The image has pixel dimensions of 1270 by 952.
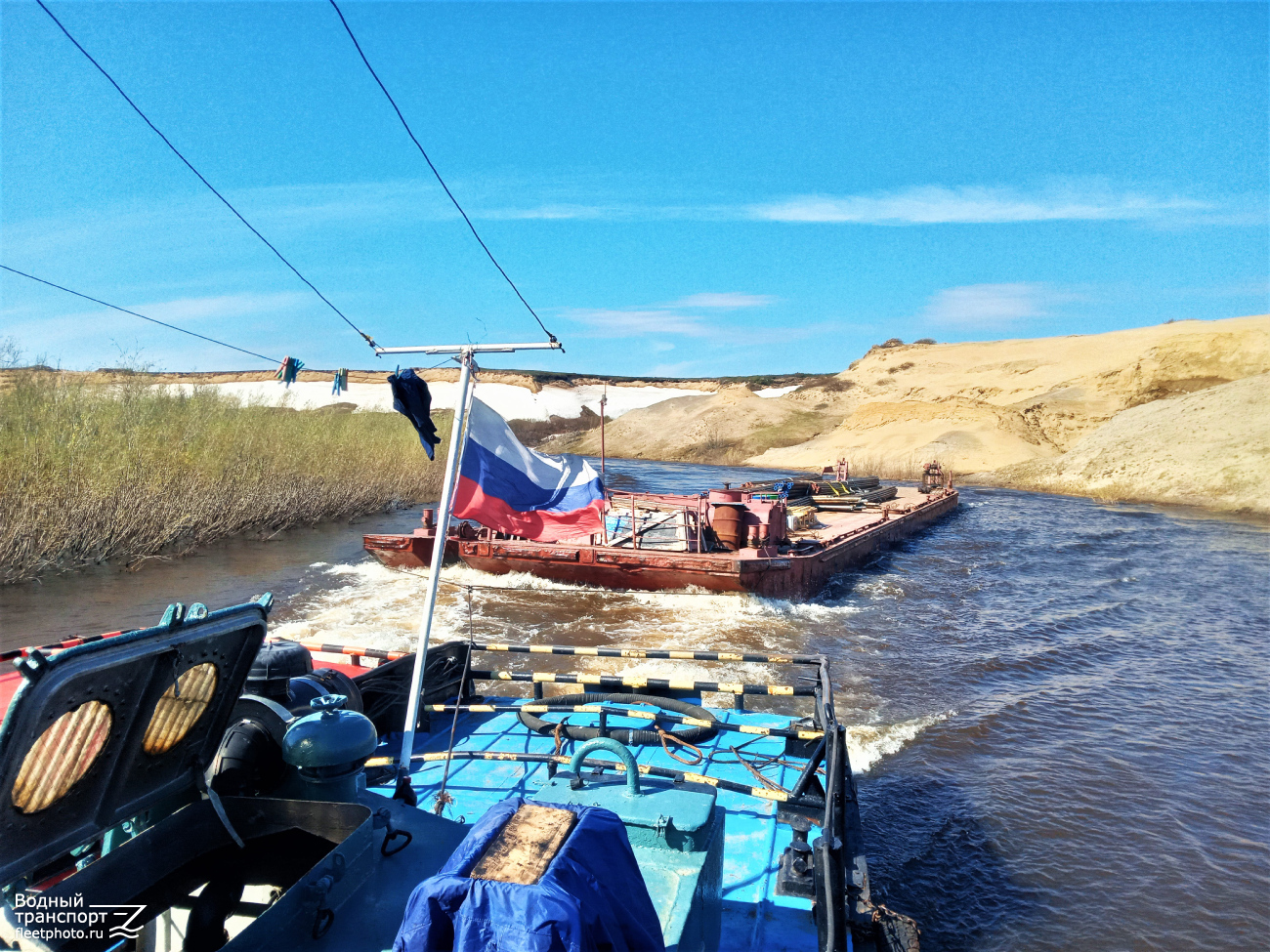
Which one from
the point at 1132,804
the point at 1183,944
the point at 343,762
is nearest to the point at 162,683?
the point at 343,762

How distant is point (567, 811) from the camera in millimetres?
2547

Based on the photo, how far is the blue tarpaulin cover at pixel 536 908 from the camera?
2018mm

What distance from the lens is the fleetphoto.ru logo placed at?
8.16 feet

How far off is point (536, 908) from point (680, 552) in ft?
57.5

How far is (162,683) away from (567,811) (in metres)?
1.69

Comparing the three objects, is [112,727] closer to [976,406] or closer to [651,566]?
[651,566]

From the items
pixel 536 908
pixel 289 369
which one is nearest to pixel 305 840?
pixel 536 908

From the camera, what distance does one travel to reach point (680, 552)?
19516 mm

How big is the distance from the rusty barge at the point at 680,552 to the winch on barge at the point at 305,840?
1307cm

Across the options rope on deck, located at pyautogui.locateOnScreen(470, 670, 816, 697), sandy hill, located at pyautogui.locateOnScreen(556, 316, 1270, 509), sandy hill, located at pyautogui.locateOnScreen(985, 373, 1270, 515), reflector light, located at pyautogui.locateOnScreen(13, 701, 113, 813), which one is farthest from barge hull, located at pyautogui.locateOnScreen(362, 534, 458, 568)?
sandy hill, located at pyautogui.locateOnScreen(556, 316, 1270, 509)

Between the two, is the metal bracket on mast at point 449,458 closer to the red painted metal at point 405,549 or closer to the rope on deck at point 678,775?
the rope on deck at point 678,775

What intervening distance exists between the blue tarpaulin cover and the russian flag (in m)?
9.47

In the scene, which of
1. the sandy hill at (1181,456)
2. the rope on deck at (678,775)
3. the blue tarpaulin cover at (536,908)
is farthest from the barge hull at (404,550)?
the sandy hill at (1181,456)

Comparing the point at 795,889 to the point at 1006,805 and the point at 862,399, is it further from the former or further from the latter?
the point at 862,399
